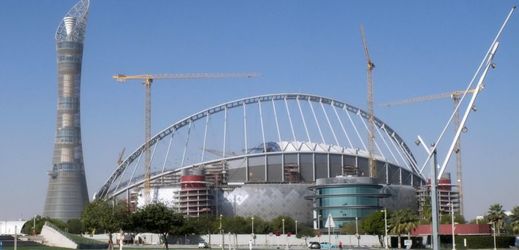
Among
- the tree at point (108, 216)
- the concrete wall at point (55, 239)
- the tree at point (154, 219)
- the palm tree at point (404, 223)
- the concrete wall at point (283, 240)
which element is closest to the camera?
the tree at point (108, 216)

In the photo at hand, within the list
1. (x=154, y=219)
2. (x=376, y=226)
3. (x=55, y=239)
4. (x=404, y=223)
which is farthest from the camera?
(x=376, y=226)

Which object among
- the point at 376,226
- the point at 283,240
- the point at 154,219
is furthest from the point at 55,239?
the point at 376,226

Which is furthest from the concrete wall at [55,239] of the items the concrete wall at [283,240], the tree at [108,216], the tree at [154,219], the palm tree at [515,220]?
the palm tree at [515,220]

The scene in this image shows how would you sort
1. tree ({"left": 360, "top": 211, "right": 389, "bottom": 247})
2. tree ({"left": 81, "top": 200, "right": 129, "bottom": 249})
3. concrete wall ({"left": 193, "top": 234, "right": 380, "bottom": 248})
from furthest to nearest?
tree ({"left": 360, "top": 211, "right": 389, "bottom": 247})
concrete wall ({"left": 193, "top": 234, "right": 380, "bottom": 248})
tree ({"left": 81, "top": 200, "right": 129, "bottom": 249})

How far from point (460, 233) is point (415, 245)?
23.0 ft

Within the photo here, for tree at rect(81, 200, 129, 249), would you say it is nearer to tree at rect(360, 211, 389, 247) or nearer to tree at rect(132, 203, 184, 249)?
tree at rect(132, 203, 184, 249)

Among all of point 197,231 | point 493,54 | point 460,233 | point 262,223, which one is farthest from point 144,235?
point 493,54

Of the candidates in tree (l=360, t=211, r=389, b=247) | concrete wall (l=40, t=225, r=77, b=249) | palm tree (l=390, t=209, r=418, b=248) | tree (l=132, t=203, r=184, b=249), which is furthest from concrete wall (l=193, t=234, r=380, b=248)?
tree (l=132, t=203, r=184, b=249)

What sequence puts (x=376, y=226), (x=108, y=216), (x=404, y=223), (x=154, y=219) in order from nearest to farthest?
(x=108, y=216) < (x=154, y=219) < (x=404, y=223) < (x=376, y=226)

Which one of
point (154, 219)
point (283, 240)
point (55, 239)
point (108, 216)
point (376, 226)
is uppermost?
point (108, 216)

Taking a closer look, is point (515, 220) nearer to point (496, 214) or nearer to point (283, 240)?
point (496, 214)

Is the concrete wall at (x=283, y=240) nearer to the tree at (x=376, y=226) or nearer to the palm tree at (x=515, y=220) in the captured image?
the tree at (x=376, y=226)

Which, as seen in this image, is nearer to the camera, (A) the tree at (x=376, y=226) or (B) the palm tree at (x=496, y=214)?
(B) the palm tree at (x=496, y=214)

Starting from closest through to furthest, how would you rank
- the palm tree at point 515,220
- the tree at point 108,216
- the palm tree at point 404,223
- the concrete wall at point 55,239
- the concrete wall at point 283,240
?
the tree at point 108,216 → the concrete wall at point 55,239 → the palm tree at point 515,220 → the palm tree at point 404,223 → the concrete wall at point 283,240
